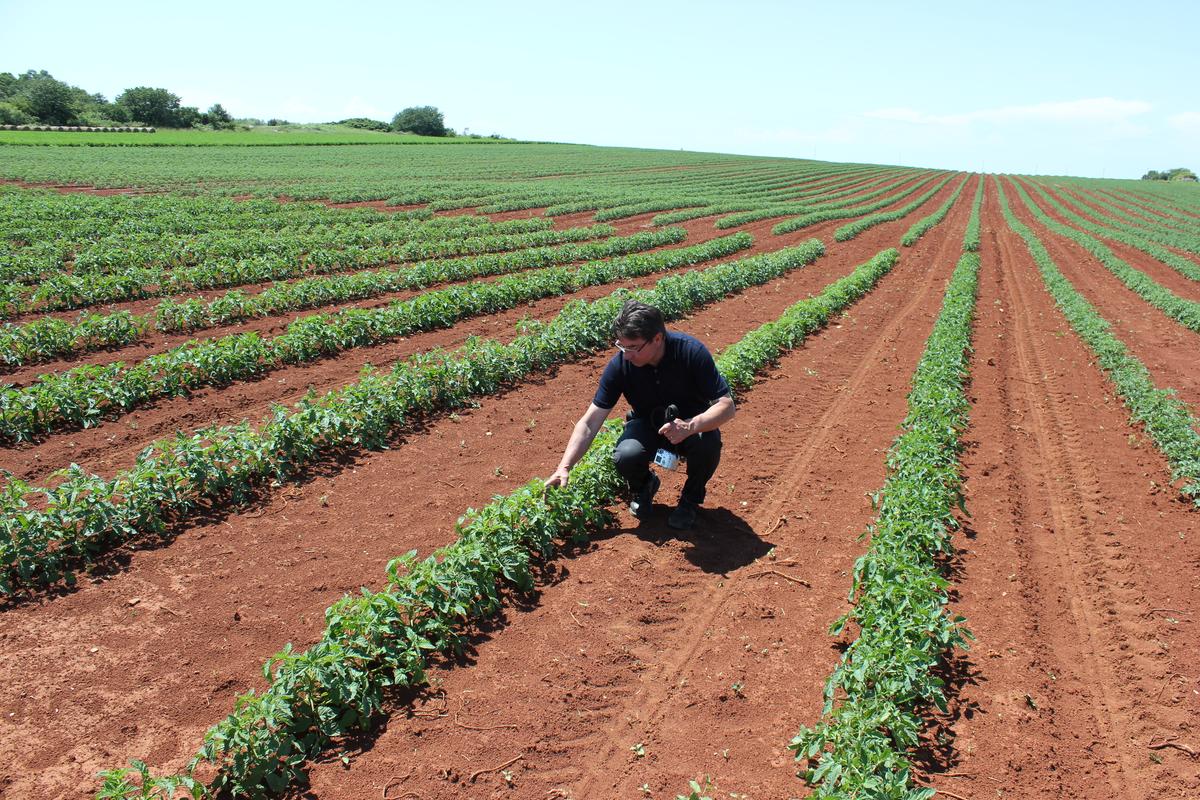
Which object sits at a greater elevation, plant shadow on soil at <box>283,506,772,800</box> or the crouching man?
the crouching man

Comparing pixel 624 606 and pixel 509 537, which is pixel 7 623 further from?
pixel 624 606

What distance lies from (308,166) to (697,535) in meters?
50.7

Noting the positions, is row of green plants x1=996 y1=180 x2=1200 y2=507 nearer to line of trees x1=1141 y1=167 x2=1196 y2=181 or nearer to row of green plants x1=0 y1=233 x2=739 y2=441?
row of green plants x1=0 y1=233 x2=739 y2=441

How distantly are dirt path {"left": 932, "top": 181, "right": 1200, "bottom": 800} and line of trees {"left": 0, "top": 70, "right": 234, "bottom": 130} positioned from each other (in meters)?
93.5

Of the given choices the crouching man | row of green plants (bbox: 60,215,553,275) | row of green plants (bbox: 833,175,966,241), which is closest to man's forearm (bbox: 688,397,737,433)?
the crouching man

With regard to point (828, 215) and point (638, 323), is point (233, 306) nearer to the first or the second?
point (638, 323)

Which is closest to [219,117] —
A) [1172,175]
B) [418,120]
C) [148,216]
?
[418,120]

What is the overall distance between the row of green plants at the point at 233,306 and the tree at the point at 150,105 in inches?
3375

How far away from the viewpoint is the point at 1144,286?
19.2 m

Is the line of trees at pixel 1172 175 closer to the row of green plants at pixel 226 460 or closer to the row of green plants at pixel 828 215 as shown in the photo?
the row of green plants at pixel 828 215

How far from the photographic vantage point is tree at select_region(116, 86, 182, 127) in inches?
3253

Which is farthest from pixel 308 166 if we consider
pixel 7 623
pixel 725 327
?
pixel 7 623

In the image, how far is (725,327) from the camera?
13250 millimetres

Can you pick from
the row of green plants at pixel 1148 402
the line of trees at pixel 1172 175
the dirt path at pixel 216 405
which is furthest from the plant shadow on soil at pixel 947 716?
the line of trees at pixel 1172 175
